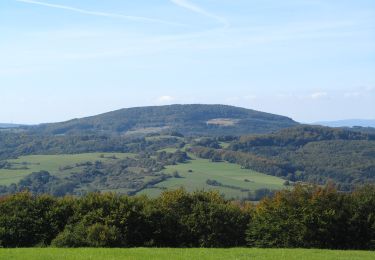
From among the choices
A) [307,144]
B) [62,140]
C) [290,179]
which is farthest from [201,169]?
[62,140]

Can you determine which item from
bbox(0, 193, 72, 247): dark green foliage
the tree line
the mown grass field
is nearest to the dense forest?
the mown grass field

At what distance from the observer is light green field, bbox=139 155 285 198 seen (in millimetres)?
94312

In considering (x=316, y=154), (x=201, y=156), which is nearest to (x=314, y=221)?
(x=201, y=156)

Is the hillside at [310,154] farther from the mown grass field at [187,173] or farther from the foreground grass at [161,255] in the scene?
the foreground grass at [161,255]

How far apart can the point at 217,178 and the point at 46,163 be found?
45062mm

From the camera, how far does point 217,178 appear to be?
106 meters

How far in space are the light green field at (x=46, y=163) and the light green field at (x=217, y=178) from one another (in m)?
24.5

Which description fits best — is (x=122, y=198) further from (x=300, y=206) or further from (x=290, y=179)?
(x=290, y=179)

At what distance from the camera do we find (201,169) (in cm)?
11688

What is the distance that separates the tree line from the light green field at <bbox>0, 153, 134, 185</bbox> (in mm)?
74365

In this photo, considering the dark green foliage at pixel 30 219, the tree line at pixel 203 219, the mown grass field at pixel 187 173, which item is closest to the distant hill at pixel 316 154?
the mown grass field at pixel 187 173

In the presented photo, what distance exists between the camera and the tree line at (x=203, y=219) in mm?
29922

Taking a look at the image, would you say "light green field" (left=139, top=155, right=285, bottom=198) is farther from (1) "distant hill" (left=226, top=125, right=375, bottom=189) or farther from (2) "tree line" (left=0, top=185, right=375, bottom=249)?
(2) "tree line" (left=0, top=185, right=375, bottom=249)

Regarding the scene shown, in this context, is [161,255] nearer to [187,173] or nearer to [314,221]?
[314,221]
